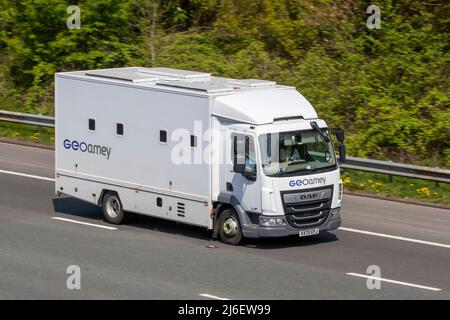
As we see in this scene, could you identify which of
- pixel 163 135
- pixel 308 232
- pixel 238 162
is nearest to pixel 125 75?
pixel 163 135

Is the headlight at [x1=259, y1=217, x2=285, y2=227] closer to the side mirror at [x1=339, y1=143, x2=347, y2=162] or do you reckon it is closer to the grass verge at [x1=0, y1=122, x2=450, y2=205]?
the side mirror at [x1=339, y1=143, x2=347, y2=162]

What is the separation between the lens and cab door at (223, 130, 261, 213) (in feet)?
59.0

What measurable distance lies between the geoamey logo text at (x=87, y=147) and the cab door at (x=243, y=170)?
2785 mm

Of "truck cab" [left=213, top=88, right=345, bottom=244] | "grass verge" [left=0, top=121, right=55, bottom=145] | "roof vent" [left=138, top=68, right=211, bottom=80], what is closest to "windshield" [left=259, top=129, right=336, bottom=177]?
"truck cab" [left=213, top=88, right=345, bottom=244]

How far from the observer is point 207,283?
1600cm

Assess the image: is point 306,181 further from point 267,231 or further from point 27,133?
point 27,133

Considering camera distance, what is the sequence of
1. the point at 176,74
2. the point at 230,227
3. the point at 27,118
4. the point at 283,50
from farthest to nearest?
the point at 283,50
the point at 27,118
the point at 176,74
the point at 230,227

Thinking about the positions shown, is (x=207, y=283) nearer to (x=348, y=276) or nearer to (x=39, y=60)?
(x=348, y=276)

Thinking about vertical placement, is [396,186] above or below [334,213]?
below

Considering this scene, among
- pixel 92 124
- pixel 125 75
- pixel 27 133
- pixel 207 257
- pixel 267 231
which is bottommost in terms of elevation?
pixel 207 257

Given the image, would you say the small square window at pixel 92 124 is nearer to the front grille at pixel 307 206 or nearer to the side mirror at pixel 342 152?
the front grille at pixel 307 206

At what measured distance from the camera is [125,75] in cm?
2014

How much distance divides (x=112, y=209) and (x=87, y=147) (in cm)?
124

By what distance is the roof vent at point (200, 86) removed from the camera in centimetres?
1839
